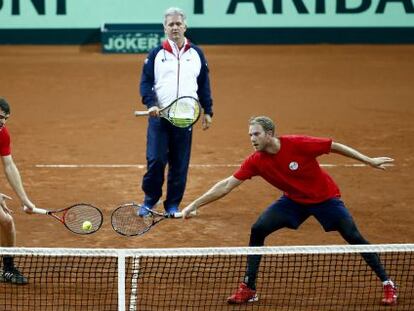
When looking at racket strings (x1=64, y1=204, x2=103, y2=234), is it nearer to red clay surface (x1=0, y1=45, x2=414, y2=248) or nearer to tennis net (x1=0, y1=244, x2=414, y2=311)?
tennis net (x1=0, y1=244, x2=414, y2=311)

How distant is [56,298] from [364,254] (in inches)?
115

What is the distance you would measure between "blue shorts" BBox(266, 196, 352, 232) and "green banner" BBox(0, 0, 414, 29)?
1821 cm

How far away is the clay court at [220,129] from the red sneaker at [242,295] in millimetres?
1738

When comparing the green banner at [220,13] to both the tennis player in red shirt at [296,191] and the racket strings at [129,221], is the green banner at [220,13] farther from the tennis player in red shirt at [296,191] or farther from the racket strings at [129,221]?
the tennis player in red shirt at [296,191]

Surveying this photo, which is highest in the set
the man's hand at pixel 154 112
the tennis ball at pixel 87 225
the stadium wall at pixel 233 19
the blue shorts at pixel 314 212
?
the man's hand at pixel 154 112

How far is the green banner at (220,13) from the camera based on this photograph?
26.2 meters

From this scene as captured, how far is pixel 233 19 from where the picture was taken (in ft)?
87.1

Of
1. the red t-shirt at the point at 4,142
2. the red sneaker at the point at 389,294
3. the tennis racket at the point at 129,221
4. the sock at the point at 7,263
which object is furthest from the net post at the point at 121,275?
the red sneaker at the point at 389,294

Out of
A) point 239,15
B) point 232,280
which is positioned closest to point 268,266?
point 232,280

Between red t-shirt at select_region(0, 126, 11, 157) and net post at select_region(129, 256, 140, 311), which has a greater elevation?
red t-shirt at select_region(0, 126, 11, 157)

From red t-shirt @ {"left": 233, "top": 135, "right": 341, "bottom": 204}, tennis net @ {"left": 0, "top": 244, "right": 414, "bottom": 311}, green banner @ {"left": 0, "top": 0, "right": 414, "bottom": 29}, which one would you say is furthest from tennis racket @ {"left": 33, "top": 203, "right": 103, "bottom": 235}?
green banner @ {"left": 0, "top": 0, "right": 414, "bottom": 29}

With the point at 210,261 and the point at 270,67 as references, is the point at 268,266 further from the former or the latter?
the point at 270,67

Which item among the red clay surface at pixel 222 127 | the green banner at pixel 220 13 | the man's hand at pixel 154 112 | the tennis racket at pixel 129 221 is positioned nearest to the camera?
the tennis racket at pixel 129 221

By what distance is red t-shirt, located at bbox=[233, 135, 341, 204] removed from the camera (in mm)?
8281
